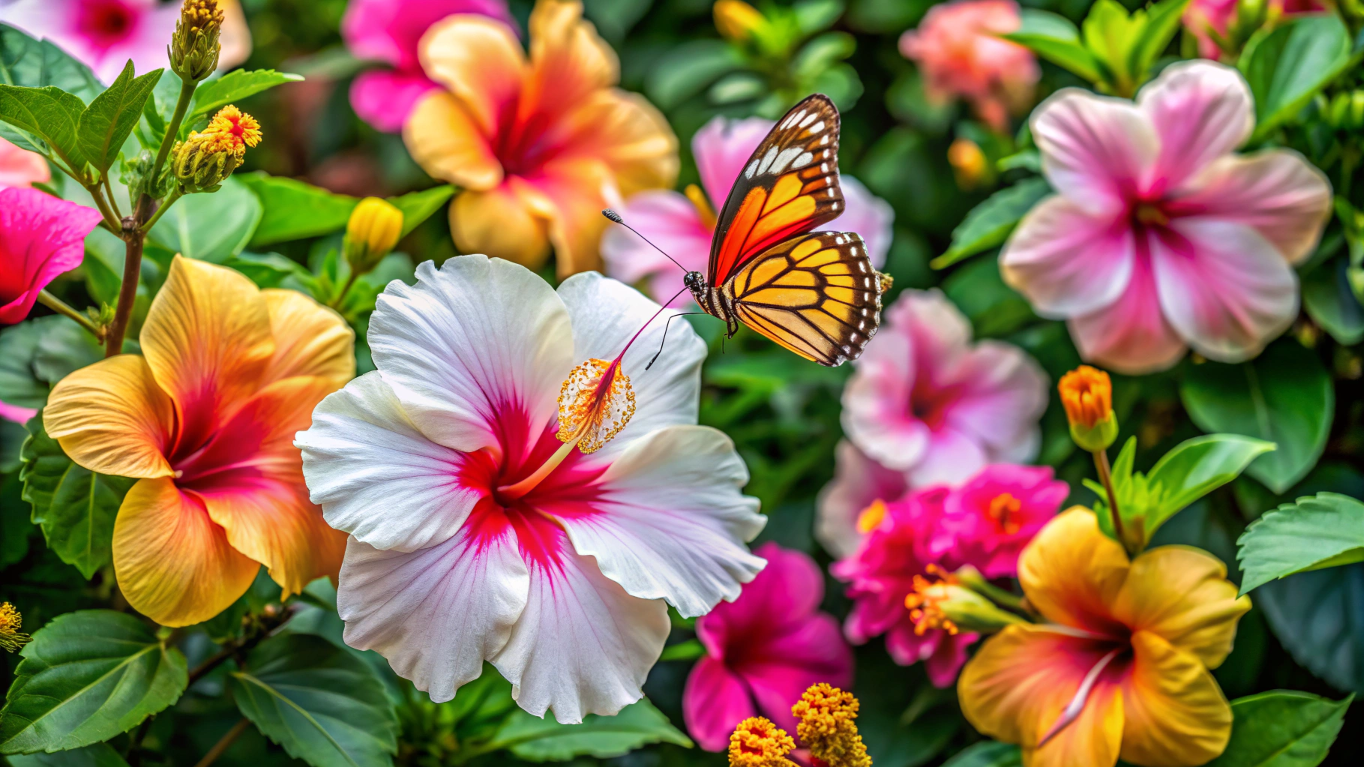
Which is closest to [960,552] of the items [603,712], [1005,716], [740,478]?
[1005,716]

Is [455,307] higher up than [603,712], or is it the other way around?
[455,307]

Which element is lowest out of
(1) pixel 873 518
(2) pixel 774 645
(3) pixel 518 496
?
(2) pixel 774 645

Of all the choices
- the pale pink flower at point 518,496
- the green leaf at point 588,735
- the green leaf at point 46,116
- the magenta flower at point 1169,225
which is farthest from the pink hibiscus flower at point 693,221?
the green leaf at point 46,116

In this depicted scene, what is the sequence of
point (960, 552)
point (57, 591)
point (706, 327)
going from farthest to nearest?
point (706, 327) → point (960, 552) → point (57, 591)

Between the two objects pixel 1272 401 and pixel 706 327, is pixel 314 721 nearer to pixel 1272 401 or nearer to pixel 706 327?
pixel 706 327

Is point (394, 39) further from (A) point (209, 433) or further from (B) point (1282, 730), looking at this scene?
(B) point (1282, 730)

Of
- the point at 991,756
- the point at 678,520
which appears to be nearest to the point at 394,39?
the point at 678,520

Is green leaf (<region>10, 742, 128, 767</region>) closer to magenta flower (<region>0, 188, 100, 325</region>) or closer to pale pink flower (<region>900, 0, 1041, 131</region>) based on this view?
magenta flower (<region>0, 188, 100, 325</region>)
